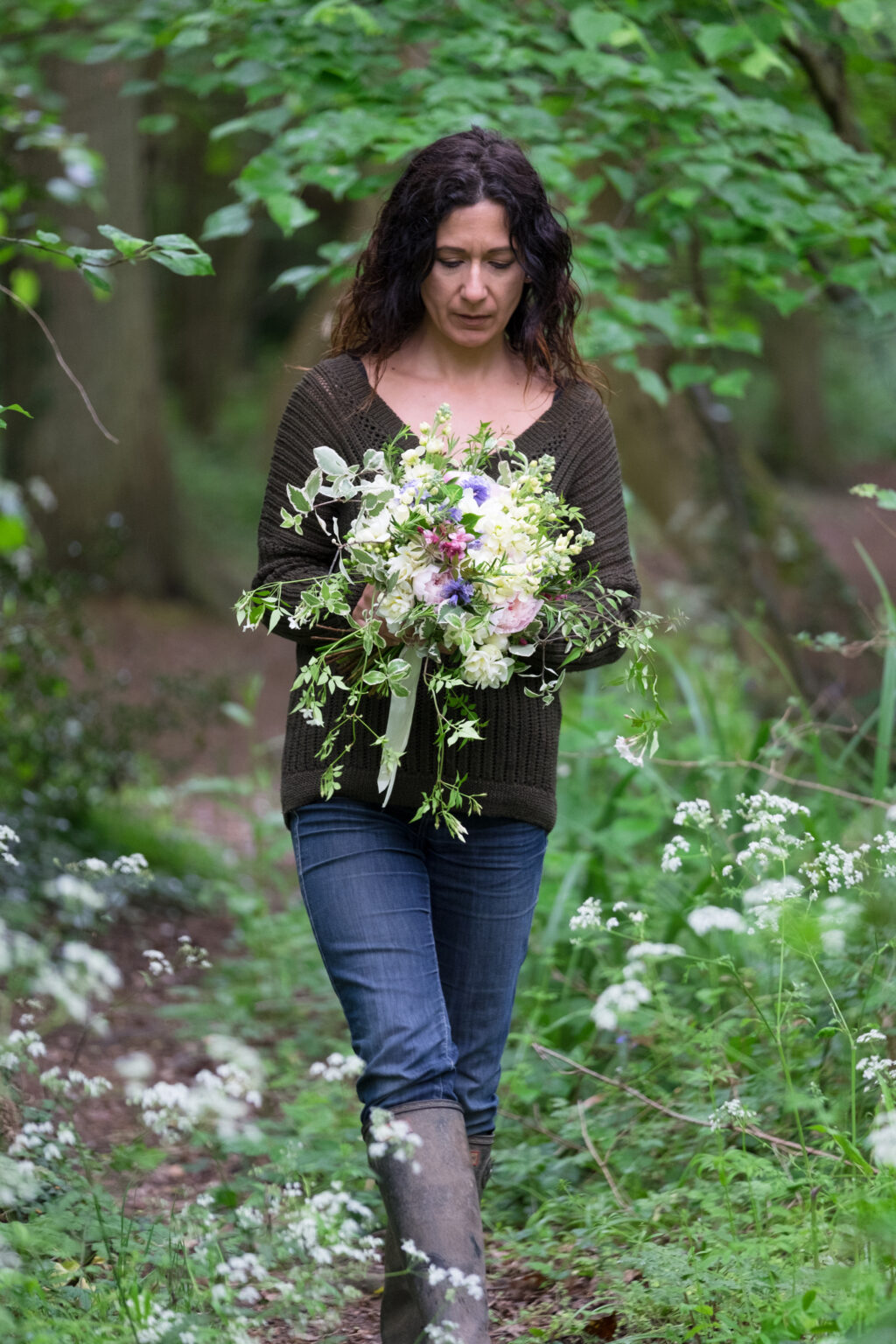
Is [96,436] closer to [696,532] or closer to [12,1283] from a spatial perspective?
[696,532]

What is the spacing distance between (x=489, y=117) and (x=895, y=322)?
199 centimetres

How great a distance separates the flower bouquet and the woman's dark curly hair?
406 mm

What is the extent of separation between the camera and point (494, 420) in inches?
104

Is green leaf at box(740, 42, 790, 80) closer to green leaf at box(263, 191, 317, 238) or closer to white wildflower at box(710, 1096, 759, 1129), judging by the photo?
green leaf at box(263, 191, 317, 238)

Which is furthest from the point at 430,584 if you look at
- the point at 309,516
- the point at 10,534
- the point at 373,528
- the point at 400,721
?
the point at 10,534

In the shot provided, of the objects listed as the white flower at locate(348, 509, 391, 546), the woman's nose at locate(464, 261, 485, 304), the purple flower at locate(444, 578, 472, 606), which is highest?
the woman's nose at locate(464, 261, 485, 304)

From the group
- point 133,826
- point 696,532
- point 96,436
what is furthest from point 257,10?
point 96,436

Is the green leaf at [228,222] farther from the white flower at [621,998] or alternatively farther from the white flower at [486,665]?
the white flower at [621,998]

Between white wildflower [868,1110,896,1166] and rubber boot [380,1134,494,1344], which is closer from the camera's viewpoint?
white wildflower [868,1110,896,1166]

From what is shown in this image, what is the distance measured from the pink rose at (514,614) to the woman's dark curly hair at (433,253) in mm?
716

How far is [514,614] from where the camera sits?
2.19m

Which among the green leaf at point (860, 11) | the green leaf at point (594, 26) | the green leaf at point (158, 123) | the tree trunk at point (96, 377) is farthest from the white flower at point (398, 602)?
the tree trunk at point (96, 377)

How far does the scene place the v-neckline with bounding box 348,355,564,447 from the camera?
8.50 feet

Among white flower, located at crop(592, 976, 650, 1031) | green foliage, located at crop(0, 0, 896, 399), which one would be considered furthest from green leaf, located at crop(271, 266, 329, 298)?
white flower, located at crop(592, 976, 650, 1031)
